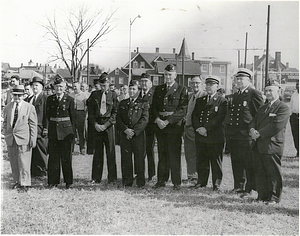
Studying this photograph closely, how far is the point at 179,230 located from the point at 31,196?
2625 mm

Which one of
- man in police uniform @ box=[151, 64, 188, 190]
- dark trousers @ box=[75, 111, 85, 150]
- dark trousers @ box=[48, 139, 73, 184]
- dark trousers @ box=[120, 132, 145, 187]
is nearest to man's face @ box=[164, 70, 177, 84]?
man in police uniform @ box=[151, 64, 188, 190]

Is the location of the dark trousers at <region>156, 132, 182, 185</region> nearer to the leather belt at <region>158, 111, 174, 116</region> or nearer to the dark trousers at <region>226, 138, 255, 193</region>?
the leather belt at <region>158, 111, 174, 116</region>

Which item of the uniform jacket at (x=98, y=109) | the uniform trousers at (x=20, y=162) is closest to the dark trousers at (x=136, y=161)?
the uniform jacket at (x=98, y=109)

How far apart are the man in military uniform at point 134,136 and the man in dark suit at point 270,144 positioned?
1.93m

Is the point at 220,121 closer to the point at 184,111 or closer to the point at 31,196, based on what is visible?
the point at 184,111

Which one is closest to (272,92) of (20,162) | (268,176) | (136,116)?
(268,176)

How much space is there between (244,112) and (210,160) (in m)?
1.05

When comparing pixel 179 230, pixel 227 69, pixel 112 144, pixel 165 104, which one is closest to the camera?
pixel 179 230

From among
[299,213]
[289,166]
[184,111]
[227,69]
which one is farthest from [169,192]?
[227,69]

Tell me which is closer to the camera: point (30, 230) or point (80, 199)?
point (30, 230)

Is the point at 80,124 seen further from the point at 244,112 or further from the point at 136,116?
the point at 244,112

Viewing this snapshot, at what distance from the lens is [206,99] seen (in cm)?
627

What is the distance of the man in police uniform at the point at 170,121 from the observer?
614cm

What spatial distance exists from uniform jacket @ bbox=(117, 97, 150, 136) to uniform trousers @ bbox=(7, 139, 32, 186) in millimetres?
1690
